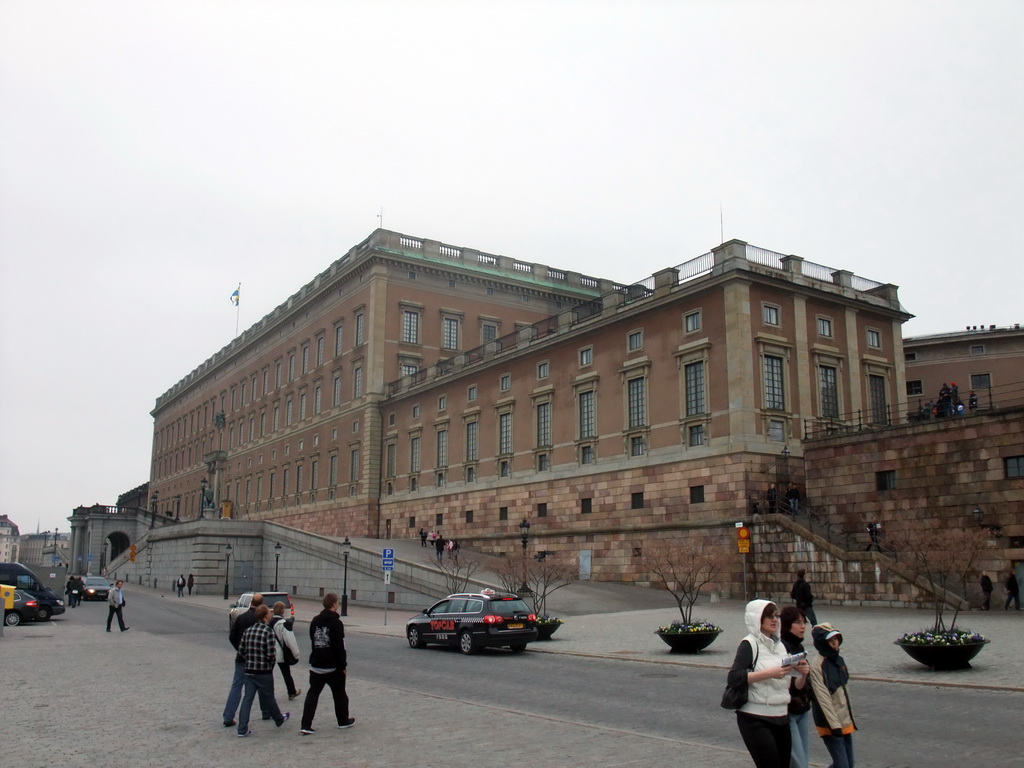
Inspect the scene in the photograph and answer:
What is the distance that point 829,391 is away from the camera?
131 ft

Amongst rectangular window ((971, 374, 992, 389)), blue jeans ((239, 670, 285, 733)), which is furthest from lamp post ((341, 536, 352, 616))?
rectangular window ((971, 374, 992, 389))

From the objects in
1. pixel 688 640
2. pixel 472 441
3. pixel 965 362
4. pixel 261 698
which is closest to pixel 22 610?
pixel 472 441

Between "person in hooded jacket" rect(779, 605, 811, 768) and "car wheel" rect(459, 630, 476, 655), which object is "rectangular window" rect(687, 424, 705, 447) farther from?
"person in hooded jacket" rect(779, 605, 811, 768)

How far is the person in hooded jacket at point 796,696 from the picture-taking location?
261 inches

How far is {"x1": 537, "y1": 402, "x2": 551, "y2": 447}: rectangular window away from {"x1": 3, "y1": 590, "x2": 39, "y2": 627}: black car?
934 inches

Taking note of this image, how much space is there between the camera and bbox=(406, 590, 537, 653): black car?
2244 cm

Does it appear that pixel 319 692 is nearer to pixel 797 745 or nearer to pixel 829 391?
pixel 797 745

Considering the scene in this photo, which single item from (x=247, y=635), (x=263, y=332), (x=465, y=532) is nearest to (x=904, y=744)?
(x=247, y=635)

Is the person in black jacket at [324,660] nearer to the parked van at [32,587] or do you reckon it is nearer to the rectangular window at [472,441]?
the parked van at [32,587]

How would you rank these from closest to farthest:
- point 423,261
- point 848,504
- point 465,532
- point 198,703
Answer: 1. point 198,703
2. point 848,504
3. point 465,532
4. point 423,261

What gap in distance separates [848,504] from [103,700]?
89.4ft

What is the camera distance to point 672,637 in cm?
2078

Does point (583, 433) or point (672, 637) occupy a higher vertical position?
point (583, 433)

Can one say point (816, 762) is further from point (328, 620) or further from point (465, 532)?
point (465, 532)
